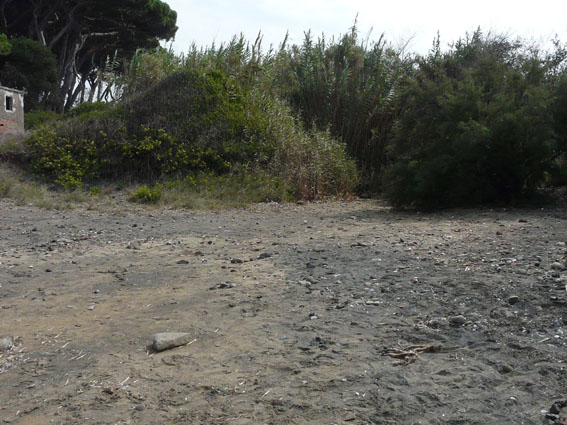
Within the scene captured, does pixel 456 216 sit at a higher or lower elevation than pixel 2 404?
higher

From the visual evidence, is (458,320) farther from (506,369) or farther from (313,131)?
(313,131)

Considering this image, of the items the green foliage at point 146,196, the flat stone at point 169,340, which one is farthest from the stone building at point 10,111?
the flat stone at point 169,340

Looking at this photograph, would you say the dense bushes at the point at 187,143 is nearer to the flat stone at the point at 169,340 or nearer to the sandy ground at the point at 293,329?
the sandy ground at the point at 293,329

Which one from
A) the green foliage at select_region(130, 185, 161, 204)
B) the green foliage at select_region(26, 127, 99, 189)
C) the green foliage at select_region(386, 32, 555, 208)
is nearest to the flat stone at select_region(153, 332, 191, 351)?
the green foliage at select_region(386, 32, 555, 208)

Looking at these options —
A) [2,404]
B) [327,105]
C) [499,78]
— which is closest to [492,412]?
[2,404]

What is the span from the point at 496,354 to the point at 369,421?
3.05 ft

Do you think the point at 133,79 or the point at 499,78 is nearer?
the point at 499,78

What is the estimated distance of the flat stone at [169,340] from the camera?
314 cm

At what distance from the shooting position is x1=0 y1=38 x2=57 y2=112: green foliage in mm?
21266

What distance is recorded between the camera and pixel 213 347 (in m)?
3.16

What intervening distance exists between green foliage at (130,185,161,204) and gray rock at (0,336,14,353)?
653cm

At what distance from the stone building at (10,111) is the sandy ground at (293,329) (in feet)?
29.0

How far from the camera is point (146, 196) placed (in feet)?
32.4

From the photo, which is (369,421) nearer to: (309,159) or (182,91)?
(309,159)
